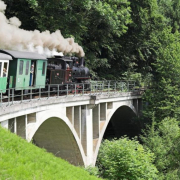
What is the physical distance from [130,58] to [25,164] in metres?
34.7

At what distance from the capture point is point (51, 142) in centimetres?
2242

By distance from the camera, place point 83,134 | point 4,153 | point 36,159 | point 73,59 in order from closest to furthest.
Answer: point 4,153, point 36,159, point 83,134, point 73,59

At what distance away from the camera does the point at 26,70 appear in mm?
17656

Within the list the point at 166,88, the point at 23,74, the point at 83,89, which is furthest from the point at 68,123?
the point at 166,88

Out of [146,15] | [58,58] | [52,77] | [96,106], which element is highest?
[146,15]

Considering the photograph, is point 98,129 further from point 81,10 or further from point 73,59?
point 81,10

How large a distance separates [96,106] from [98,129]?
5.66ft

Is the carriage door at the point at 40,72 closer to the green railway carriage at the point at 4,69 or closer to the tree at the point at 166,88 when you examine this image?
the green railway carriage at the point at 4,69

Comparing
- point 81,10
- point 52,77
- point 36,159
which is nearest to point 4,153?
point 36,159

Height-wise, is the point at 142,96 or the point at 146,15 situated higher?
the point at 146,15

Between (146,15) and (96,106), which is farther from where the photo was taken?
(146,15)

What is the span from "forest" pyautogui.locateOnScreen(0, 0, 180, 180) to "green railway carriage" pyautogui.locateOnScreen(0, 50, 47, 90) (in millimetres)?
5828

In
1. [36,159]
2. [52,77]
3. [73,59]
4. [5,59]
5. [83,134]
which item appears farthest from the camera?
[73,59]

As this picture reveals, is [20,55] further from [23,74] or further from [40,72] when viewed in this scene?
[40,72]
